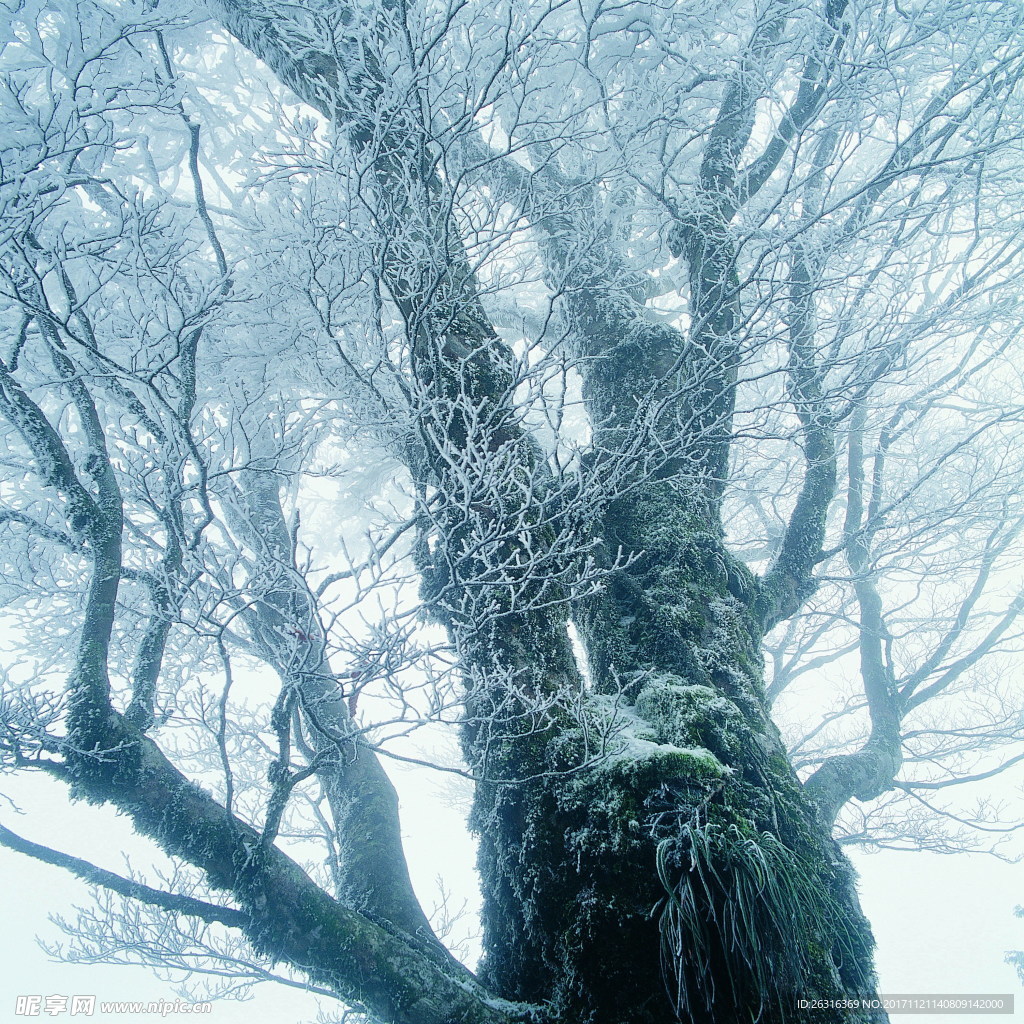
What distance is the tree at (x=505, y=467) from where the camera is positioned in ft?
6.53

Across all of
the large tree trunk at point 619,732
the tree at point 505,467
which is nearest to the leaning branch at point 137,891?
the tree at point 505,467

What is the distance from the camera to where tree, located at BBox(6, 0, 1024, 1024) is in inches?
78.4

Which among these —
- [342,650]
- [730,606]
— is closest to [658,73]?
[730,606]

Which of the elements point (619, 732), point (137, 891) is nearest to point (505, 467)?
point (619, 732)

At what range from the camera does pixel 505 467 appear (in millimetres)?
2902

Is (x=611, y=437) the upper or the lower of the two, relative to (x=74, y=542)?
upper

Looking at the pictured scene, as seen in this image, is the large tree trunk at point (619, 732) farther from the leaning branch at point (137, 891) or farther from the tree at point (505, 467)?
the leaning branch at point (137, 891)

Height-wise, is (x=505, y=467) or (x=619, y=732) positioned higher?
(x=505, y=467)

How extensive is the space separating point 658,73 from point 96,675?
4979 millimetres

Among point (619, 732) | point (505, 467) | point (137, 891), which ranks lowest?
point (137, 891)

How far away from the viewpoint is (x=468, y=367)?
3100 mm

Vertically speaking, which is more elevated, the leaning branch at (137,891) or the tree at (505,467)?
the tree at (505,467)

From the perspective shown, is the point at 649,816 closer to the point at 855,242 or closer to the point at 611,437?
the point at 611,437

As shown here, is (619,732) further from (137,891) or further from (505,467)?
(137,891)
